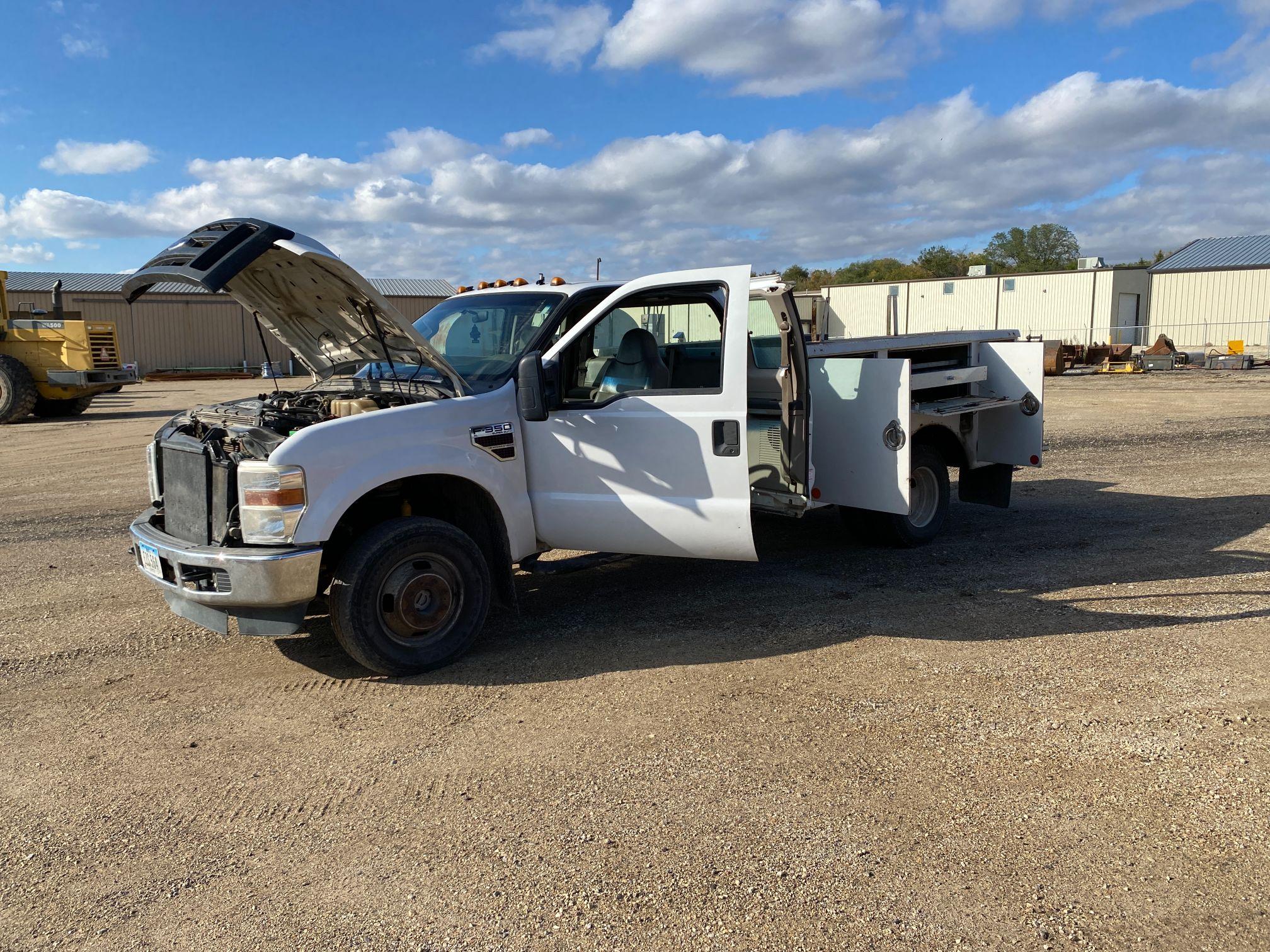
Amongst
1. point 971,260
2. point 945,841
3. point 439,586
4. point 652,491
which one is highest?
point 971,260

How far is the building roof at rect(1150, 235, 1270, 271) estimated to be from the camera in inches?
1602

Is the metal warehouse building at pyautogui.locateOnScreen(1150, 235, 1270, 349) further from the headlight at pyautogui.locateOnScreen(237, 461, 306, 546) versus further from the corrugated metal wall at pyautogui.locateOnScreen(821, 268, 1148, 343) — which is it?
the headlight at pyautogui.locateOnScreen(237, 461, 306, 546)

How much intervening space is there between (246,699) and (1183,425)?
51.1 feet

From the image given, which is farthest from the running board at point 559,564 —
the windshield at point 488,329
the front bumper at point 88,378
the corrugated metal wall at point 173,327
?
the corrugated metal wall at point 173,327

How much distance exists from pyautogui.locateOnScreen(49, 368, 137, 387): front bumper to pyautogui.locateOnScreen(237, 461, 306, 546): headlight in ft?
57.2

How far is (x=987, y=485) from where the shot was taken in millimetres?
8453

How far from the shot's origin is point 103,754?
14.0 feet

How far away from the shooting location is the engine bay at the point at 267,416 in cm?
479

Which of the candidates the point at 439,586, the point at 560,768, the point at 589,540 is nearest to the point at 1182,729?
the point at 560,768

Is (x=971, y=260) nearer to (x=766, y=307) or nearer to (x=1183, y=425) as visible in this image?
(x=1183, y=425)

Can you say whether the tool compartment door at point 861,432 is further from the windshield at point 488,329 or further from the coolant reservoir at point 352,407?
the coolant reservoir at point 352,407

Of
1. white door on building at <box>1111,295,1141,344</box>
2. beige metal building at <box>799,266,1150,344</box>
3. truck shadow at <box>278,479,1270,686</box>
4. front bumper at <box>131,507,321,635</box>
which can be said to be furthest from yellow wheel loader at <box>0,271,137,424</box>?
white door on building at <box>1111,295,1141,344</box>

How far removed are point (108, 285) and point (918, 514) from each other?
46791 millimetres

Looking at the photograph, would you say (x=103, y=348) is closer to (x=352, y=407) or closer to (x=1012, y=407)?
(x=352, y=407)
